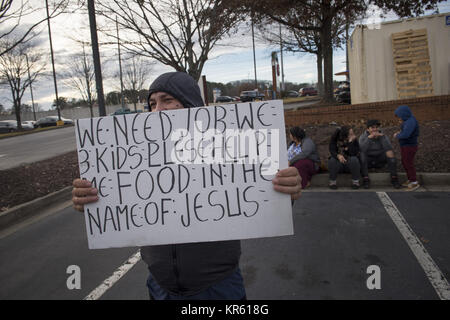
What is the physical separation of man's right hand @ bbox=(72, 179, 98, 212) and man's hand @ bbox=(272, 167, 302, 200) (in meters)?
0.95

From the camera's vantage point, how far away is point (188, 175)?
1660mm

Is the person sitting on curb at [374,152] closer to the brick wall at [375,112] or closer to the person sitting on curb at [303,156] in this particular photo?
the person sitting on curb at [303,156]

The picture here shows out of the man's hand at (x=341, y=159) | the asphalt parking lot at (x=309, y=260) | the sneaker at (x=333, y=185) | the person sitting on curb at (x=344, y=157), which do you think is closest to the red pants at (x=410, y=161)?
the asphalt parking lot at (x=309, y=260)

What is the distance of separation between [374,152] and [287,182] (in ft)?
17.8

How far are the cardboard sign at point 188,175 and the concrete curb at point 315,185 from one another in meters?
4.76

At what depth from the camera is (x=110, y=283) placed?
10.5ft

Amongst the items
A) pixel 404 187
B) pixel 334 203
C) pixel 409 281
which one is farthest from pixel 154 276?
pixel 404 187

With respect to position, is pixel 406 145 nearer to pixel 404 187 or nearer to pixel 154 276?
pixel 404 187

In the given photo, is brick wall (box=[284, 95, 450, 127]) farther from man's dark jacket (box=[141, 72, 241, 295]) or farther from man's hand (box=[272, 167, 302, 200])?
man's dark jacket (box=[141, 72, 241, 295])

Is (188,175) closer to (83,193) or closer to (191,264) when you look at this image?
(191,264)

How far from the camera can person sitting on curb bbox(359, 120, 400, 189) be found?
5.94m

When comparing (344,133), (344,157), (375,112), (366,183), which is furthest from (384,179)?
(375,112)

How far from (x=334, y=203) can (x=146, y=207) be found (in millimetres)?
4195

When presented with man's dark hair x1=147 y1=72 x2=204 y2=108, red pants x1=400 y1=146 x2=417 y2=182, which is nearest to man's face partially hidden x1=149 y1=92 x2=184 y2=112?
man's dark hair x1=147 y1=72 x2=204 y2=108
